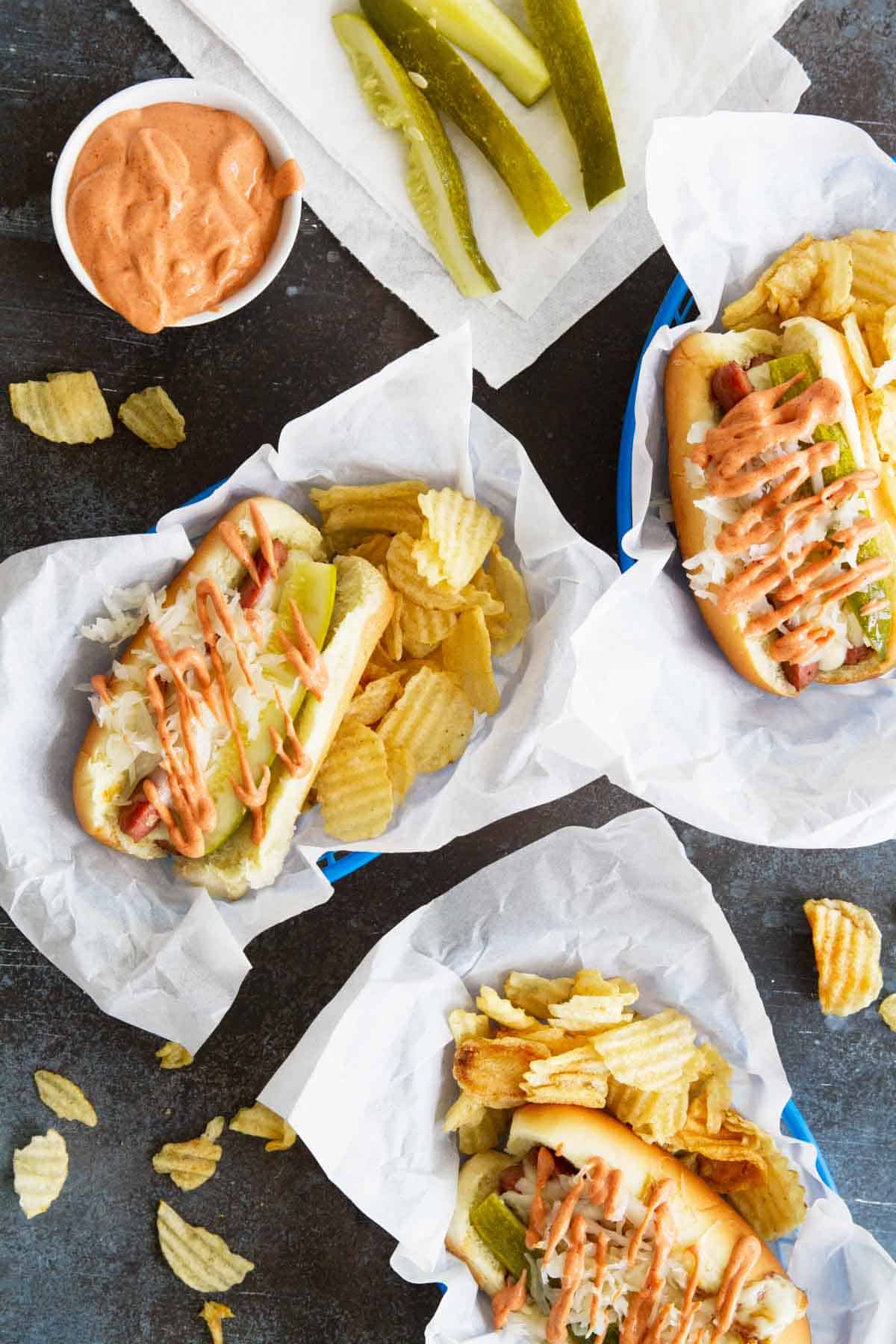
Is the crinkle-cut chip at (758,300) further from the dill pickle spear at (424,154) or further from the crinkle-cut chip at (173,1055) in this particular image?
the crinkle-cut chip at (173,1055)

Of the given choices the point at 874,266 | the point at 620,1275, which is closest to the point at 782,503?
the point at 874,266

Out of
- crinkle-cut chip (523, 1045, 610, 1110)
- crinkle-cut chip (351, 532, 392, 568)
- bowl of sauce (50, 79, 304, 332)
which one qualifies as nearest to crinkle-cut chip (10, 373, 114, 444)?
bowl of sauce (50, 79, 304, 332)

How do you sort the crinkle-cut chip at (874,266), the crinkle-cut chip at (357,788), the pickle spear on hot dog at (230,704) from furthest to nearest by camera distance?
1. the crinkle-cut chip at (874,266)
2. the crinkle-cut chip at (357,788)
3. the pickle spear on hot dog at (230,704)

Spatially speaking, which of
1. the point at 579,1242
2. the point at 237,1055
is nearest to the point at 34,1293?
the point at 237,1055

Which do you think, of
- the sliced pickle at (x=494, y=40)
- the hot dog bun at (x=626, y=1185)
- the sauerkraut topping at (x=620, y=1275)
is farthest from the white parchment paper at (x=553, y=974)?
the sliced pickle at (x=494, y=40)

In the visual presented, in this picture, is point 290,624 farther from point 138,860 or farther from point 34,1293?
point 34,1293
